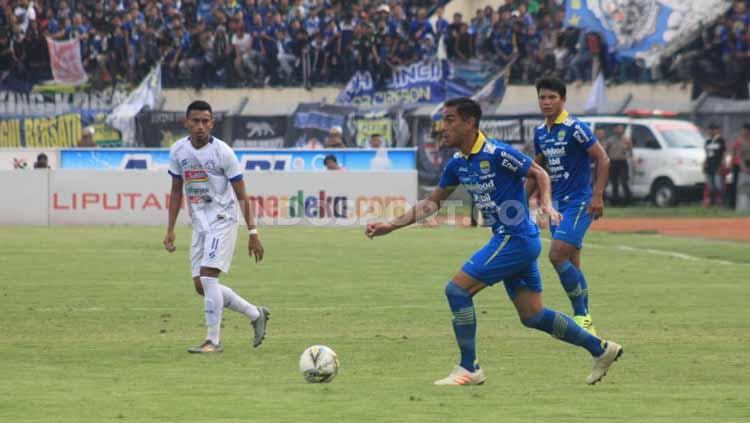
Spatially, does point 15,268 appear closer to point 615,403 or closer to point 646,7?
point 615,403

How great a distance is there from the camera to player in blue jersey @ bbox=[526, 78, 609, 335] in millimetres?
12711

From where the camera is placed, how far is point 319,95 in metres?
38.9

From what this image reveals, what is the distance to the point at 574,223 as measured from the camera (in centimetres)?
1300

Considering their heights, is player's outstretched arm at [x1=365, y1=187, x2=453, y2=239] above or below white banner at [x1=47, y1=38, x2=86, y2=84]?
below

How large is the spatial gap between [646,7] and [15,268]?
801 inches

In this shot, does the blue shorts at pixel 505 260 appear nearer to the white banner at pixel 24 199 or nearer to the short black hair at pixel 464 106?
the short black hair at pixel 464 106

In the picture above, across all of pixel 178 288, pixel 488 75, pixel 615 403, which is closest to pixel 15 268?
pixel 178 288

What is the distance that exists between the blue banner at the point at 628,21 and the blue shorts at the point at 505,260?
27193 millimetres

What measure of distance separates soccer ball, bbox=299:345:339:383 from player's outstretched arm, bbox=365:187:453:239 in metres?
0.87

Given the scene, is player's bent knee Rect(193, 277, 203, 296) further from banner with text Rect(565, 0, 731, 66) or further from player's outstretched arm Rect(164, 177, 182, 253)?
banner with text Rect(565, 0, 731, 66)

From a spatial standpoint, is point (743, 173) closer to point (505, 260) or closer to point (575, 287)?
point (575, 287)

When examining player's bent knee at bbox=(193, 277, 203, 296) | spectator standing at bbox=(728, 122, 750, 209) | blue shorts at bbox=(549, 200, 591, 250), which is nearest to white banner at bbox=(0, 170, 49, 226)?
spectator standing at bbox=(728, 122, 750, 209)

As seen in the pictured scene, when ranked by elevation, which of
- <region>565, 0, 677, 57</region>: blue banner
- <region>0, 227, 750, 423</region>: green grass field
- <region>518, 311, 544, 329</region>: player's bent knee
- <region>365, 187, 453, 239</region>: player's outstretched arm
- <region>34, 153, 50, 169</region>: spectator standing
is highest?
<region>565, 0, 677, 57</region>: blue banner

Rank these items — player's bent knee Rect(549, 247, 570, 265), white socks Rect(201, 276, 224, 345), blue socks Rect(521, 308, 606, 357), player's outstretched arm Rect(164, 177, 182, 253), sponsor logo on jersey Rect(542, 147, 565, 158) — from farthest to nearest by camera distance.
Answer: sponsor logo on jersey Rect(542, 147, 565, 158) < player's bent knee Rect(549, 247, 570, 265) < player's outstretched arm Rect(164, 177, 182, 253) < white socks Rect(201, 276, 224, 345) < blue socks Rect(521, 308, 606, 357)
